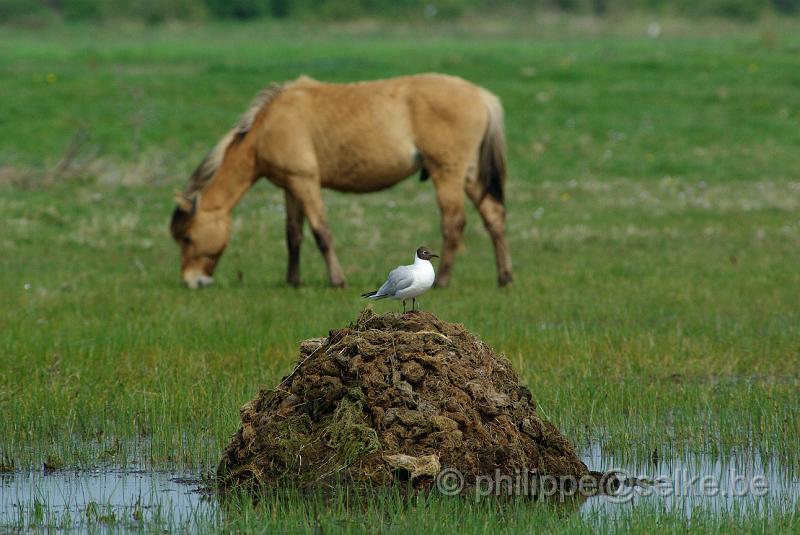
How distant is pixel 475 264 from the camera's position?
16.6 metres

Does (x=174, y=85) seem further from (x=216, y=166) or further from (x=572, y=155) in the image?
(x=216, y=166)

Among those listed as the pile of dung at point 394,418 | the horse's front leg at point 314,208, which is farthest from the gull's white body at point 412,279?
the horse's front leg at point 314,208

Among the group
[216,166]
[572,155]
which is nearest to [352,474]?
[216,166]

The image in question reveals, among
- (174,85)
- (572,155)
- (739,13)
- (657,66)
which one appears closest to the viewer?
(572,155)

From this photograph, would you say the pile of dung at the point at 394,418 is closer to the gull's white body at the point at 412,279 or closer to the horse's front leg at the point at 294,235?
the gull's white body at the point at 412,279

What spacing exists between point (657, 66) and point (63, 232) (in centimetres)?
2198

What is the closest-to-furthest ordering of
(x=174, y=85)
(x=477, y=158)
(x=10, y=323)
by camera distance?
(x=10, y=323) → (x=477, y=158) → (x=174, y=85)

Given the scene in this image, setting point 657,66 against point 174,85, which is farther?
point 657,66

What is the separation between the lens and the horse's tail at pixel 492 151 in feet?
48.6

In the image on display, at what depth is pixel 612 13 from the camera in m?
61.2

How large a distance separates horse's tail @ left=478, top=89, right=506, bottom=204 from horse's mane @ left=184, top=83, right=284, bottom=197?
233 cm

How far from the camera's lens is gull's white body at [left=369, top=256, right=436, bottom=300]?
7672 mm

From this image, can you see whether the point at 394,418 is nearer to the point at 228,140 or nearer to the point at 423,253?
the point at 423,253

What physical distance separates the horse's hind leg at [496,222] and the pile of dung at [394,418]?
6736 millimetres
